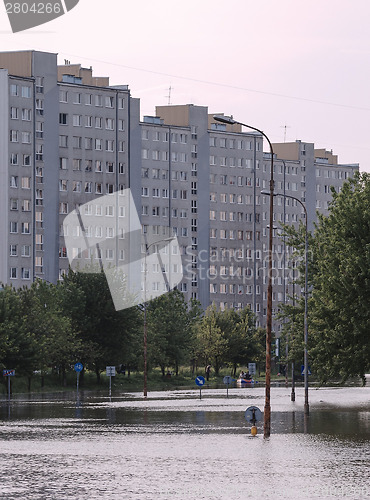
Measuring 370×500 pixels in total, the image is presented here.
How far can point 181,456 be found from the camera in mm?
Answer: 29266

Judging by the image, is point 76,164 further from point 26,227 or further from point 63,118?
point 26,227

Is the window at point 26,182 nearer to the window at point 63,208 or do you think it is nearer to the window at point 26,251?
the window at point 63,208

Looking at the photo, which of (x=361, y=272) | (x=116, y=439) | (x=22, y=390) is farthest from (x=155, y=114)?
(x=116, y=439)

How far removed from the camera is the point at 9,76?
146250 mm

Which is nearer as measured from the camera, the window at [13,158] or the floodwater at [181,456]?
the floodwater at [181,456]

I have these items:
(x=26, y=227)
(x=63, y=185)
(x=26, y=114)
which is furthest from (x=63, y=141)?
(x=26, y=227)

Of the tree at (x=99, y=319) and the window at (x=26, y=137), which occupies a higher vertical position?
the window at (x=26, y=137)

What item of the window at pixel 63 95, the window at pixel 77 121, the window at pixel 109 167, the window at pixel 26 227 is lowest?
the window at pixel 26 227

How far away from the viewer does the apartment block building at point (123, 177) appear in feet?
484

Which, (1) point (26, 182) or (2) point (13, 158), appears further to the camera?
(1) point (26, 182)

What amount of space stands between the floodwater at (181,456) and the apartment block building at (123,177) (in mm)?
79656

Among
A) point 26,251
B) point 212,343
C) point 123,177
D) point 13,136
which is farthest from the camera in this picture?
point 123,177

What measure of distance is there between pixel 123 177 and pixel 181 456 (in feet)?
433

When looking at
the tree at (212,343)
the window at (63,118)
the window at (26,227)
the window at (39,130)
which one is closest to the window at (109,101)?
the window at (63,118)
